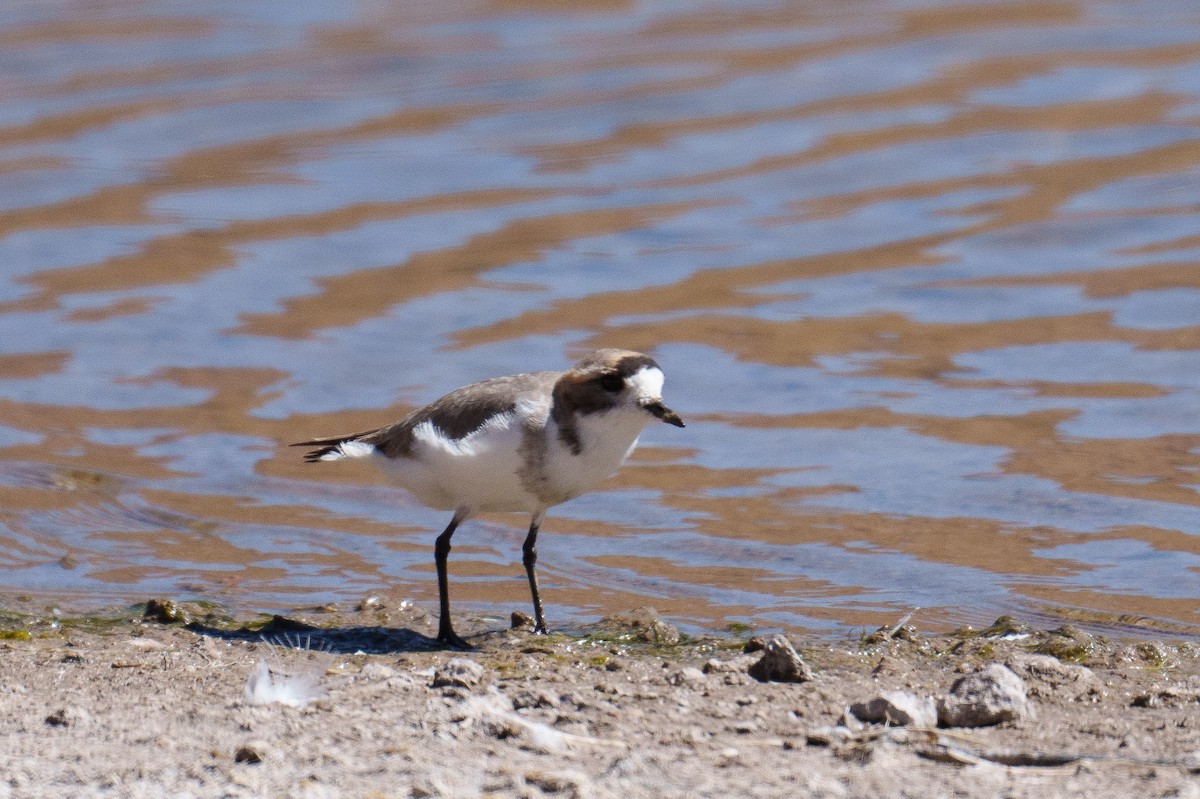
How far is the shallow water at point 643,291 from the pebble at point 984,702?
173 centimetres

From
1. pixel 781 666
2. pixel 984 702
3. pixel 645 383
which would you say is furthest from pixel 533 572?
pixel 984 702

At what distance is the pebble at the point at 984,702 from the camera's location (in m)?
4.72

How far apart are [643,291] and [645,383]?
6077 mm

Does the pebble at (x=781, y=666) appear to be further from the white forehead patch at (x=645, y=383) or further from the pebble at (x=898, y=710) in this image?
the white forehead patch at (x=645, y=383)

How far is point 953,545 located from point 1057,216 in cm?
599

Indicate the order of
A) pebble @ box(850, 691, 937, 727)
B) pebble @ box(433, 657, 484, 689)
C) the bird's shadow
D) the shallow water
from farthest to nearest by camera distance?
the shallow water, the bird's shadow, pebble @ box(433, 657, 484, 689), pebble @ box(850, 691, 937, 727)

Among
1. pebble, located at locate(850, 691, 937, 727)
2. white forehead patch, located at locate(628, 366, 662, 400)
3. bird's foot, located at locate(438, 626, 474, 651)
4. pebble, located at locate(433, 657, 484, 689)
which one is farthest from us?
bird's foot, located at locate(438, 626, 474, 651)

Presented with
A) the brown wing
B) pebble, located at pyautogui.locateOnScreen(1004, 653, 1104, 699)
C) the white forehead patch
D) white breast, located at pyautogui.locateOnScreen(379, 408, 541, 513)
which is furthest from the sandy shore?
the white forehead patch

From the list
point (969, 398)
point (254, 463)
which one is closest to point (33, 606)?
point (254, 463)

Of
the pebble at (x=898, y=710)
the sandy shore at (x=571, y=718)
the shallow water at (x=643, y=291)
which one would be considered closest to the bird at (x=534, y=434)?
the sandy shore at (x=571, y=718)

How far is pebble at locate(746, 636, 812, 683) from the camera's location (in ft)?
17.1

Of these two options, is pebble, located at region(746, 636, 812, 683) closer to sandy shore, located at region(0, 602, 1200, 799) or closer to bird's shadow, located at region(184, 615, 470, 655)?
sandy shore, located at region(0, 602, 1200, 799)

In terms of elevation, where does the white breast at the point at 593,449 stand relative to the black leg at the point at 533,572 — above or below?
above

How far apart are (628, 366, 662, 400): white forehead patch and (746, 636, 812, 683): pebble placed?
1.02 metres
